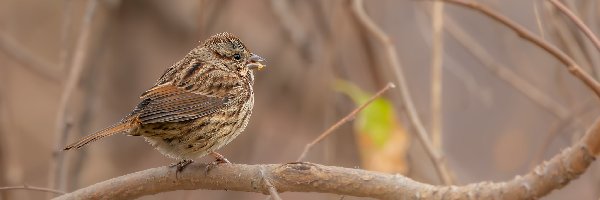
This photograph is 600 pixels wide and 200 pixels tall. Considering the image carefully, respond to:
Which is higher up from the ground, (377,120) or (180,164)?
(377,120)

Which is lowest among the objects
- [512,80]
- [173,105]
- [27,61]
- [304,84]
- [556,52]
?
[556,52]

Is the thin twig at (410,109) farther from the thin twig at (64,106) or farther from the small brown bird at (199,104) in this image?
the thin twig at (64,106)

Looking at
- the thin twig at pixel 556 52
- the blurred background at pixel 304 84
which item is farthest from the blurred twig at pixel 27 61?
the thin twig at pixel 556 52

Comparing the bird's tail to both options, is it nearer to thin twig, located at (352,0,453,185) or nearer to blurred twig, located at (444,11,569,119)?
thin twig, located at (352,0,453,185)

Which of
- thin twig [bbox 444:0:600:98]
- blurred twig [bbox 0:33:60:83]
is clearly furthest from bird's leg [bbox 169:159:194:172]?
blurred twig [bbox 0:33:60:83]

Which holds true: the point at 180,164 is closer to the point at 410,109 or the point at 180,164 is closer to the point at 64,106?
the point at 64,106

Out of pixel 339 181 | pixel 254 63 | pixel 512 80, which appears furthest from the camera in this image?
pixel 512 80

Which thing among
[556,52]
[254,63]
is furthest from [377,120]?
[556,52]
